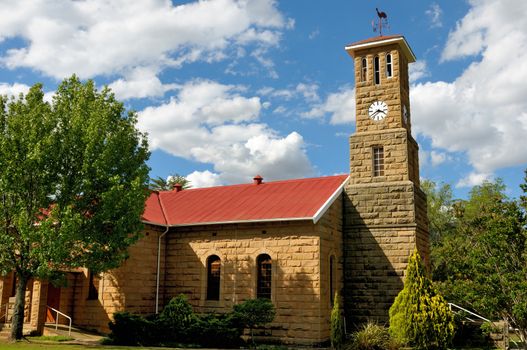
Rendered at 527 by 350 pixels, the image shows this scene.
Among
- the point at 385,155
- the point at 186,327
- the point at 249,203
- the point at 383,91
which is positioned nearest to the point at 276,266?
the point at 249,203

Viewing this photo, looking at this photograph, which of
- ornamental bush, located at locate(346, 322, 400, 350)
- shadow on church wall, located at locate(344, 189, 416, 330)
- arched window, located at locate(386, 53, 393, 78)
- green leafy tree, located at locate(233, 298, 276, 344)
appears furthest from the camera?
arched window, located at locate(386, 53, 393, 78)

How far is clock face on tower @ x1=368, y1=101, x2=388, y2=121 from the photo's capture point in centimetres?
2462

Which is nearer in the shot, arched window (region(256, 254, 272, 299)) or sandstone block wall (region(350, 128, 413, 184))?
arched window (region(256, 254, 272, 299))

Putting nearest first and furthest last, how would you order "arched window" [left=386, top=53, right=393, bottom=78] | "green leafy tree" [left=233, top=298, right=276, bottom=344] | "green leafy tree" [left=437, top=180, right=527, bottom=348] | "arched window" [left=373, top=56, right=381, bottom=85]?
"green leafy tree" [left=437, top=180, right=527, bottom=348]
"green leafy tree" [left=233, top=298, right=276, bottom=344]
"arched window" [left=386, top=53, right=393, bottom=78]
"arched window" [left=373, top=56, right=381, bottom=85]

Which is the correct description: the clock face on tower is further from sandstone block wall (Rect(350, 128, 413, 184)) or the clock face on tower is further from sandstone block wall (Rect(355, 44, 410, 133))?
sandstone block wall (Rect(350, 128, 413, 184))

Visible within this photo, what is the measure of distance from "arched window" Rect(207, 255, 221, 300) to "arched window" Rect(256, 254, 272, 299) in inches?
81.5

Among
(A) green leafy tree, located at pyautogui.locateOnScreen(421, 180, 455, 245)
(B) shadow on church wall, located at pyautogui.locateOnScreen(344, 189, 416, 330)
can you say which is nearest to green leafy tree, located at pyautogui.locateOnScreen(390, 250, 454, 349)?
(B) shadow on church wall, located at pyautogui.locateOnScreen(344, 189, 416, 330)

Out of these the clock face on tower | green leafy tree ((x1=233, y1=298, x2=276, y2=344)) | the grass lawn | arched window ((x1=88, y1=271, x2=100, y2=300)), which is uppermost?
the clock face on tower

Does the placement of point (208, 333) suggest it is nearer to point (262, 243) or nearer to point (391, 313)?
point (262, 243)

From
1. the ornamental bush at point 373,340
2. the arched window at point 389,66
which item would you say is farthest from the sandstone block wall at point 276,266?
the arched window at point 389,66

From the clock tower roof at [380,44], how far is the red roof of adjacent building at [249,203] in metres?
6.29

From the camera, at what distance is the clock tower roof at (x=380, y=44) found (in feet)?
81.2

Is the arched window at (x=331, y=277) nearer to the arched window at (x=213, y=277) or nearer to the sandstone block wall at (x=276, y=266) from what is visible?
the sandstone block wall at (x=276, y=266)

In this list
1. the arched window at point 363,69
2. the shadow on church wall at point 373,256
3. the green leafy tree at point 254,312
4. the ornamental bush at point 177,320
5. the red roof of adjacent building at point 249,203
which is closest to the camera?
the green leafy tree at point 254,312
